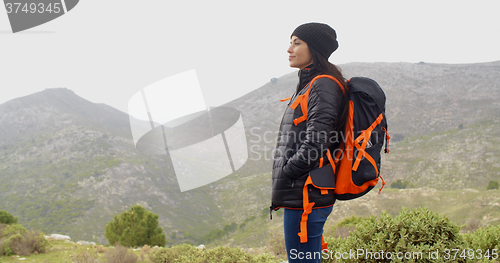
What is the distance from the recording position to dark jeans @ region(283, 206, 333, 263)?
1.63m

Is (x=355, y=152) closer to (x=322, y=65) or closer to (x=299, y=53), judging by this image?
(x=322, y=65)

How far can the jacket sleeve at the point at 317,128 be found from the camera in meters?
1.57

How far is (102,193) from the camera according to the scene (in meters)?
39.8

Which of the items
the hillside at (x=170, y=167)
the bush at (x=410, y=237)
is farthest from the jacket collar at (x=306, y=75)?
the hillside at (x=170, y=167)

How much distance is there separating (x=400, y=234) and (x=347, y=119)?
145 centimetres

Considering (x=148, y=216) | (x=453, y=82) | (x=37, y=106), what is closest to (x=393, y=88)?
(x=453, y=82)

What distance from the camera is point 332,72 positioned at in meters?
1.77

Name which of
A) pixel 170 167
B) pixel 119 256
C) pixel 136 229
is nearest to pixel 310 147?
pixel 119 256

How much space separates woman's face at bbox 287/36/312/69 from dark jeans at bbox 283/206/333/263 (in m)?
0.89

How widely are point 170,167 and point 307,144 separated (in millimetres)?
53207

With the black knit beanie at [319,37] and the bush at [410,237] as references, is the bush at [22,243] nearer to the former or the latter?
the bush at [410,237]

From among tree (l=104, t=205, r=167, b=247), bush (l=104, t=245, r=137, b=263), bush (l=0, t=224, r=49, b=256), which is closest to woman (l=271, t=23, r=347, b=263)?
bush (l=104, t=245, r=137, b=263)

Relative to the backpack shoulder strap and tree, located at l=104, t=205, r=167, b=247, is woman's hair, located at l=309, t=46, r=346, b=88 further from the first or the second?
tree, located at l=104, t=205, r=167, b=247

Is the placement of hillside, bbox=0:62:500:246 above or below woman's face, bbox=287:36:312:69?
below
